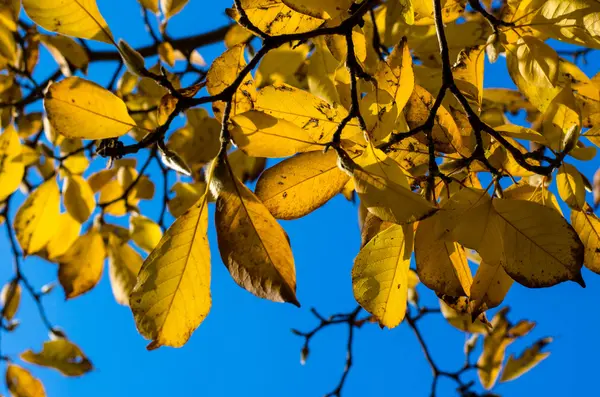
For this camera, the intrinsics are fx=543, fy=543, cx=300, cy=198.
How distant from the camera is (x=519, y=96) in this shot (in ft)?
4.00

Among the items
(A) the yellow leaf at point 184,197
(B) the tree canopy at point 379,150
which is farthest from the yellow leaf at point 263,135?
(A) the yellow leaf at point 184,197

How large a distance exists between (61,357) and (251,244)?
97 centimetres

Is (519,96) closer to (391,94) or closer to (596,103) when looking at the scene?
(596,103)

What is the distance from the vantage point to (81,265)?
1.07m

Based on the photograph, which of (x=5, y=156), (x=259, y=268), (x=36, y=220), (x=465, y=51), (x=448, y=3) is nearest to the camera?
(x=259, y=268)

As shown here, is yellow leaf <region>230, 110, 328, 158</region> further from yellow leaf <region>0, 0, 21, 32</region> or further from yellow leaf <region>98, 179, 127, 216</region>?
yellow leaf <region>98, 179, 127, 216</region>

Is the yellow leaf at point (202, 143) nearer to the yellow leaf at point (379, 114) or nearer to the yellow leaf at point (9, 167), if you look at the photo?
the yellow leaf at point (9, 167)

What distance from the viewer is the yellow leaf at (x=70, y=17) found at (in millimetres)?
532

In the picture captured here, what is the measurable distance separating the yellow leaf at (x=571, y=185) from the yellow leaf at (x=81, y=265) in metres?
0.86

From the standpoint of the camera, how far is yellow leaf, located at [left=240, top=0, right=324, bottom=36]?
57cm

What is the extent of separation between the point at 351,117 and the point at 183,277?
215 mm

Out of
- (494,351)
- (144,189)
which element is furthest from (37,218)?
(494,351)

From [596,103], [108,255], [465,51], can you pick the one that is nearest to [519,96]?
[596,103]

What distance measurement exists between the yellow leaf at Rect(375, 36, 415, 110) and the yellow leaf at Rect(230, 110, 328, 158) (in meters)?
0.09
